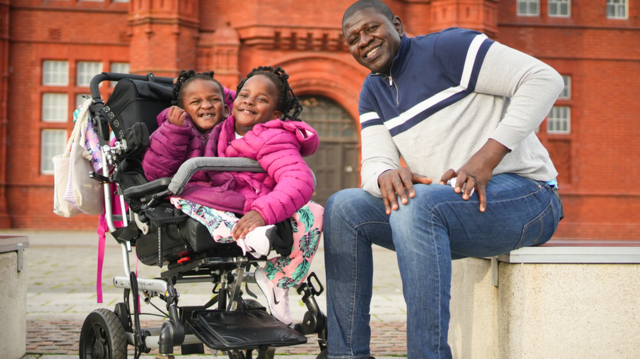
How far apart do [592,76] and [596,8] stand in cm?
211

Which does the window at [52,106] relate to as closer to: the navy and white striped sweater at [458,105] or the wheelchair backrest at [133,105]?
the wheelchair backrest at [133,105]

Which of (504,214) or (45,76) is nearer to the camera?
(504,214)

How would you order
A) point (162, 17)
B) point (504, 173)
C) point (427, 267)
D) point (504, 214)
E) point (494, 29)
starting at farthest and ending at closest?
point (494, 29)
point (162, 17)
point (504, 173)
point (504, 214)
point (427, 267)

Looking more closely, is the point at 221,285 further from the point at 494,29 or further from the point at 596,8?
the point at 596,8

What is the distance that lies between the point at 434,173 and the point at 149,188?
4.29 ft

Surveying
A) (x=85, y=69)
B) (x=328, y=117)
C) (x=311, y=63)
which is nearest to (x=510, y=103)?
(x=311, y=63)

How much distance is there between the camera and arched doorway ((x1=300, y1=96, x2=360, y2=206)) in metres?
17.1

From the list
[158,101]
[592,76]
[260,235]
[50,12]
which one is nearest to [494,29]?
[592,76]

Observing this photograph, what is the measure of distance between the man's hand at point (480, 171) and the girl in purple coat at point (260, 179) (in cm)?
63

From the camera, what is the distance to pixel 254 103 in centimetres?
314

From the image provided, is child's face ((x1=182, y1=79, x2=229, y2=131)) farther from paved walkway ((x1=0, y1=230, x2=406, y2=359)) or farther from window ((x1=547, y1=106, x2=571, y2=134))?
window ((x1=547, y1=106, x2=571, y2=134))

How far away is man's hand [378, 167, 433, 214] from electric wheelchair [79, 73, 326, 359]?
1.51 ft

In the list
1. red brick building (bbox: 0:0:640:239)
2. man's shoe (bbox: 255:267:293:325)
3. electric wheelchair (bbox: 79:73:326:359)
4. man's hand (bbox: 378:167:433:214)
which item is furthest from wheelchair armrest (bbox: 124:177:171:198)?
red brick building (bbox: 0:0:640:239)

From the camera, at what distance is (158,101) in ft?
12.3
